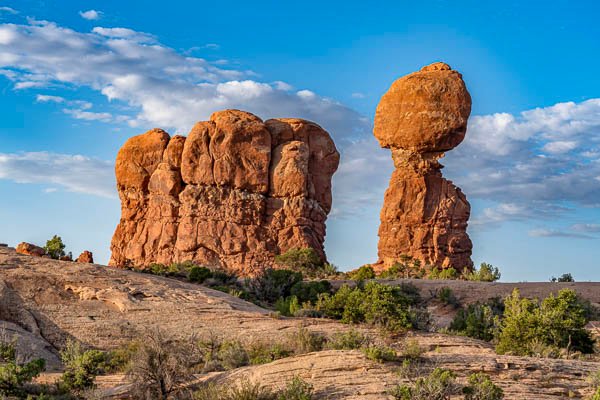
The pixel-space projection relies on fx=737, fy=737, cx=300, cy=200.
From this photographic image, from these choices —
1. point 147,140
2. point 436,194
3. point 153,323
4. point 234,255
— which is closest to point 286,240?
point 234,255

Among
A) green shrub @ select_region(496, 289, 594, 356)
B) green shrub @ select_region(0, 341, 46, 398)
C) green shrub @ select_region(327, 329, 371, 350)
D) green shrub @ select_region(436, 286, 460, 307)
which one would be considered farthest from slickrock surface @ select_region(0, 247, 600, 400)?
green shrub @ select_region(436, 286, 460, 307)

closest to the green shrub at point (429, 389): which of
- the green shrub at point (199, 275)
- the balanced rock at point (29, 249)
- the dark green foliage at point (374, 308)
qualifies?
the dark green foliage at point (374, 308)

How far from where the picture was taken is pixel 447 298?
32.3m

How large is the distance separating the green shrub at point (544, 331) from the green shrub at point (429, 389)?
3.91m

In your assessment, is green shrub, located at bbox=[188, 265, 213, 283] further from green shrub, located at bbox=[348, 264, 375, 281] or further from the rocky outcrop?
the rocky outcrop

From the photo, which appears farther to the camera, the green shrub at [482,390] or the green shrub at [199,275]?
the green shrub at [199,275]

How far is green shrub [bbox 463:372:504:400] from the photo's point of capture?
39.7 ft

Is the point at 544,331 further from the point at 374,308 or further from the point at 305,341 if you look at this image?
the point at 305,341

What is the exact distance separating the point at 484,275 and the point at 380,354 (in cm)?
2863

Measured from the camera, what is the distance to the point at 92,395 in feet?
41.9

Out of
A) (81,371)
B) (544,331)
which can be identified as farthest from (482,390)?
(81,371)

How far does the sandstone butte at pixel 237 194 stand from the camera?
4922cm

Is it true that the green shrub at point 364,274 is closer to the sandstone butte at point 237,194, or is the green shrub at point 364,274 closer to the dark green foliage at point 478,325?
the sandstone butte at point 237,194

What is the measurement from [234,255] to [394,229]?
35.0 feet
